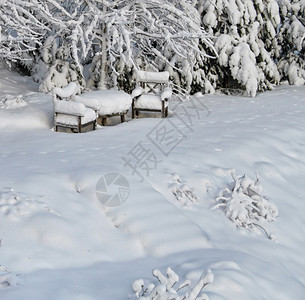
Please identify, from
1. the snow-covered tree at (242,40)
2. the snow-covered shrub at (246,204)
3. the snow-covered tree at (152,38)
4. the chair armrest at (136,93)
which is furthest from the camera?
the snow-covered tree at (242,40)

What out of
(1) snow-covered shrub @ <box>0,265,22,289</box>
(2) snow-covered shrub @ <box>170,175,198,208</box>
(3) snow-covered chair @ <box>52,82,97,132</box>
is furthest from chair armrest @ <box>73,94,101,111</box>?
(1) snow-covered shrub @ <box>0,265,22,289</box>

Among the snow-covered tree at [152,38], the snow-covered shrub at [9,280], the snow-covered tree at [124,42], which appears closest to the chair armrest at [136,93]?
the snow-covered tree at [152,38]

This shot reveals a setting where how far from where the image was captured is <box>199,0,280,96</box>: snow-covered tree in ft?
44.5

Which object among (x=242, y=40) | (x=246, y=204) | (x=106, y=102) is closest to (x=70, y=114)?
(x=106, y=102)

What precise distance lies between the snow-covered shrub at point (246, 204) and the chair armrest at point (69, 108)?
365cm

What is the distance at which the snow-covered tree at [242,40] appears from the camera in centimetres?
1357

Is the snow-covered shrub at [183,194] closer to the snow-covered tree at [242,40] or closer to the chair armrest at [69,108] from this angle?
the chair armrest at [69,108]

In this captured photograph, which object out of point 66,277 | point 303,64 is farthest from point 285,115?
point 66,277

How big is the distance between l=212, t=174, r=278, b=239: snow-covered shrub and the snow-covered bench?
411 centimetres

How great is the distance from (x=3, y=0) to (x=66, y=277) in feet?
21.5

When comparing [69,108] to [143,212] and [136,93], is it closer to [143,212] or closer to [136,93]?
[136,93]

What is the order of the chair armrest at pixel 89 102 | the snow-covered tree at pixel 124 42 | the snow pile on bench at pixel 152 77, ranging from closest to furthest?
the chair armrest at pixel 89 102, the snow pile on bench at pixel 152 77, the snow-covered tree at pixel 124 42

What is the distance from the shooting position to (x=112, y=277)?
403 cm

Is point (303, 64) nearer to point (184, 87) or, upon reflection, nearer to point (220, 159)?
point (184, 87)
